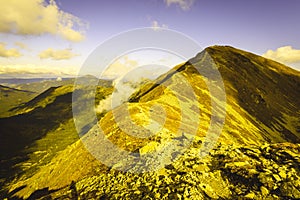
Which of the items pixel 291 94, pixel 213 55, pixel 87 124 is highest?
pixel 213 55

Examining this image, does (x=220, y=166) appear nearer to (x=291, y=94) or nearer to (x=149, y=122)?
(x=149, y=122)

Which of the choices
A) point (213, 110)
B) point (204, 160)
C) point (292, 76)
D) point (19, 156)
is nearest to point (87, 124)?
point (19, 156)

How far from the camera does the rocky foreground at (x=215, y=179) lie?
19.1m

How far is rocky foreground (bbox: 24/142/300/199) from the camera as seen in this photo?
62.8ft

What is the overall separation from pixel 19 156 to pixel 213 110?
88.1 metres

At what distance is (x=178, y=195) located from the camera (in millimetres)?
18609

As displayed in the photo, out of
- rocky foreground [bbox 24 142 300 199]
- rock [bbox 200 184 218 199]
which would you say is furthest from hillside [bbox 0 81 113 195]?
rock [bbox 200 184 218 199]

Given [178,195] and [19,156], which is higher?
[178,195]

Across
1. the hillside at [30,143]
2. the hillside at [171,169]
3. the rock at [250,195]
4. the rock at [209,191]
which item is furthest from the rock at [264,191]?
the hillside at [30,143]

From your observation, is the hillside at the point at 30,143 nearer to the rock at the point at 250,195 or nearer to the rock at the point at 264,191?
the rock at the point at 250,195

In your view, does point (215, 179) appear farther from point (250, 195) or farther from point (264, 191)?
point (264, 191)

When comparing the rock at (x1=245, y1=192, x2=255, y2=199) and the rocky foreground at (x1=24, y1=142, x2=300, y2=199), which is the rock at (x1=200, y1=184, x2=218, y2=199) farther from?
the rock at (x1=245, y1=192, x2=255, y2=199)

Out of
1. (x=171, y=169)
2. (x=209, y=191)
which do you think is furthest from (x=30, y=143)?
(x=209, y=191)

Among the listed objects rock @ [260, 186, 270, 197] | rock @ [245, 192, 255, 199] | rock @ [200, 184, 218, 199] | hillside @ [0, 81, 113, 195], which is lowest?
hillside @ [0, 81, 113, 195]
